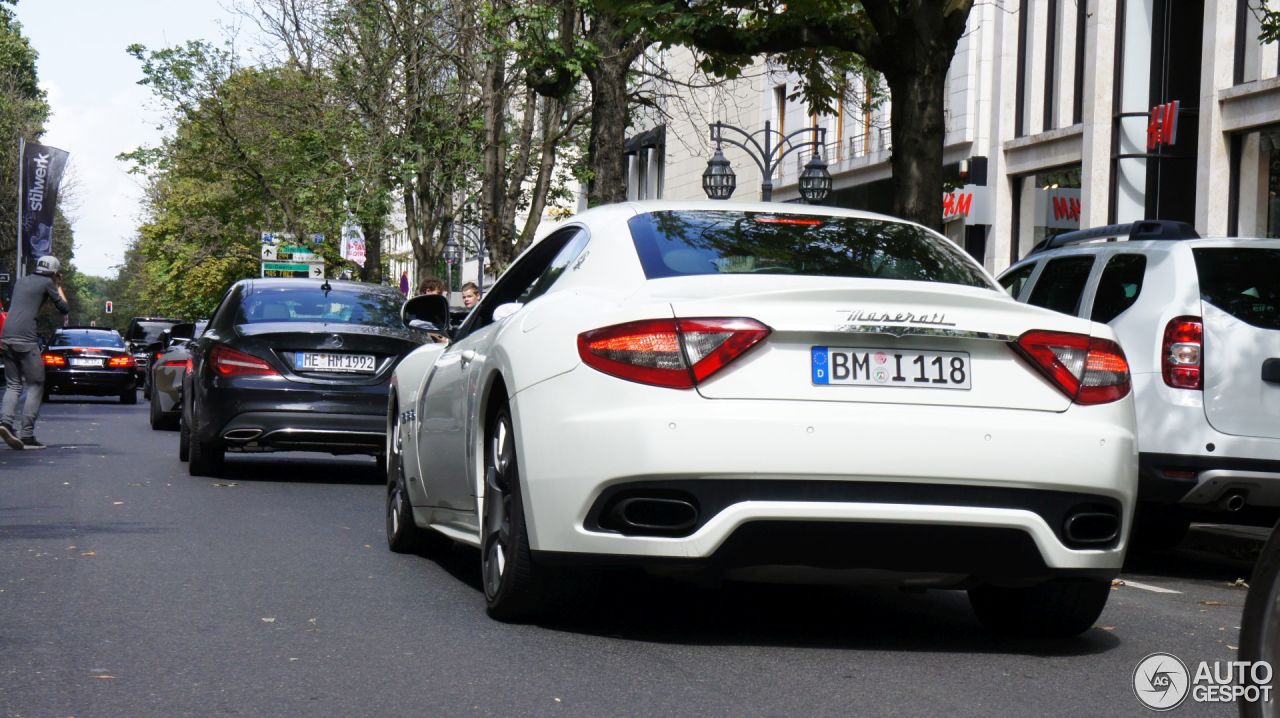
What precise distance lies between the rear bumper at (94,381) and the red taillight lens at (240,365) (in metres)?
24.5

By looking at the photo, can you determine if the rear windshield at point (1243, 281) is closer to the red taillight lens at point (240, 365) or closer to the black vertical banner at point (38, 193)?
the red taillight lens at point (240, 365)

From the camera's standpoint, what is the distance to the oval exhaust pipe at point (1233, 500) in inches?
351

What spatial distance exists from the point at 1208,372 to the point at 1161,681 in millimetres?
3427

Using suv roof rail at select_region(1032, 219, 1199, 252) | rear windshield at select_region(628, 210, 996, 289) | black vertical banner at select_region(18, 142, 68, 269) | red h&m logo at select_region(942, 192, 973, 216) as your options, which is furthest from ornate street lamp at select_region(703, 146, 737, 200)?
black vertical banner at select_region(18, 142, 68, 269)

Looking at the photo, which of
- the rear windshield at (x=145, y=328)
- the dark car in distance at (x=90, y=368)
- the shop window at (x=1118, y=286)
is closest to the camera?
the shop window at (x=1118, y=286)

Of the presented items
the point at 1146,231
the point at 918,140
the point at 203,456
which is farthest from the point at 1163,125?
the point at 1146,231

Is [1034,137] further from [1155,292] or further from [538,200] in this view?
[1155,292]

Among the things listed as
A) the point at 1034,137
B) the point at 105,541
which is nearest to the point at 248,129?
the point at 1034,137

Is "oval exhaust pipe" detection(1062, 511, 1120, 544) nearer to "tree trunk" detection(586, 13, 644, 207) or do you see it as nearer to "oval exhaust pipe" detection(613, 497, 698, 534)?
"oval exhaust pipe" detection(613, 497, 698, 534)

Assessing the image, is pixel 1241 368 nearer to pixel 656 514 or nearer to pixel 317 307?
pixel 656 514

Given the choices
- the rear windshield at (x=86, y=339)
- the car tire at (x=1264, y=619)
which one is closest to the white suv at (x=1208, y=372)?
the car tire at (x=1264, y=619)

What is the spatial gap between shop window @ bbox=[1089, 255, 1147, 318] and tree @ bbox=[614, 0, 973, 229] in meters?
4.60

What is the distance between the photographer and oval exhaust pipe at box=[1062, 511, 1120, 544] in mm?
5746

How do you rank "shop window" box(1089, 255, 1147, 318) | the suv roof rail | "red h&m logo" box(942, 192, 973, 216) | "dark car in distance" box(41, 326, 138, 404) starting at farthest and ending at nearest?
"dark car in distance" box(41, 326, 138, 404) → "red h&m logo" box(942, 192, 973, 216) → the suv roof rail → "shop window" box(1089, 255, 1147, 318)
